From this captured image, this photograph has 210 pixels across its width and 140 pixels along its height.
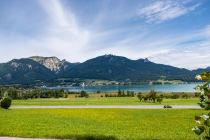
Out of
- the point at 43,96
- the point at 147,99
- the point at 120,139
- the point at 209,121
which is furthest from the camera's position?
the point at 43,96

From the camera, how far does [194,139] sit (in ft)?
62.0

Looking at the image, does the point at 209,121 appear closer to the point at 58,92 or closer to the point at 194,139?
the point at 194,139

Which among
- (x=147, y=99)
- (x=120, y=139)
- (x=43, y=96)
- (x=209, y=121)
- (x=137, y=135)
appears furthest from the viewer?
(x=43, y=96)

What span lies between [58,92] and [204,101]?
4663 inches

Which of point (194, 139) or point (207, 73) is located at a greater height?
point (207, 73)

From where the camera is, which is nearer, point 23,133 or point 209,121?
point 209,121

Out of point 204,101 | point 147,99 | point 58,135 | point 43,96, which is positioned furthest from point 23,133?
point 43,96

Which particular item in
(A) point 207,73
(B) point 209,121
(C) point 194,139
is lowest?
(C) point 194,139

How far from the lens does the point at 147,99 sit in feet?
259

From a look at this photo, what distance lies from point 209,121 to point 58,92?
11874 cm

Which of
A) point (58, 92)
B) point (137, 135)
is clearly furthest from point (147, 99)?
point (137, 135)

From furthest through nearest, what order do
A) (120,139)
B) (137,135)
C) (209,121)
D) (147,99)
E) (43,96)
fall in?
(43,96)
(147,99)
(137,135)
(120,139)
(209,121)

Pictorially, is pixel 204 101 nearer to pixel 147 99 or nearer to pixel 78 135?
pixel 78 135

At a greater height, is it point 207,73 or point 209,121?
point 207,73
